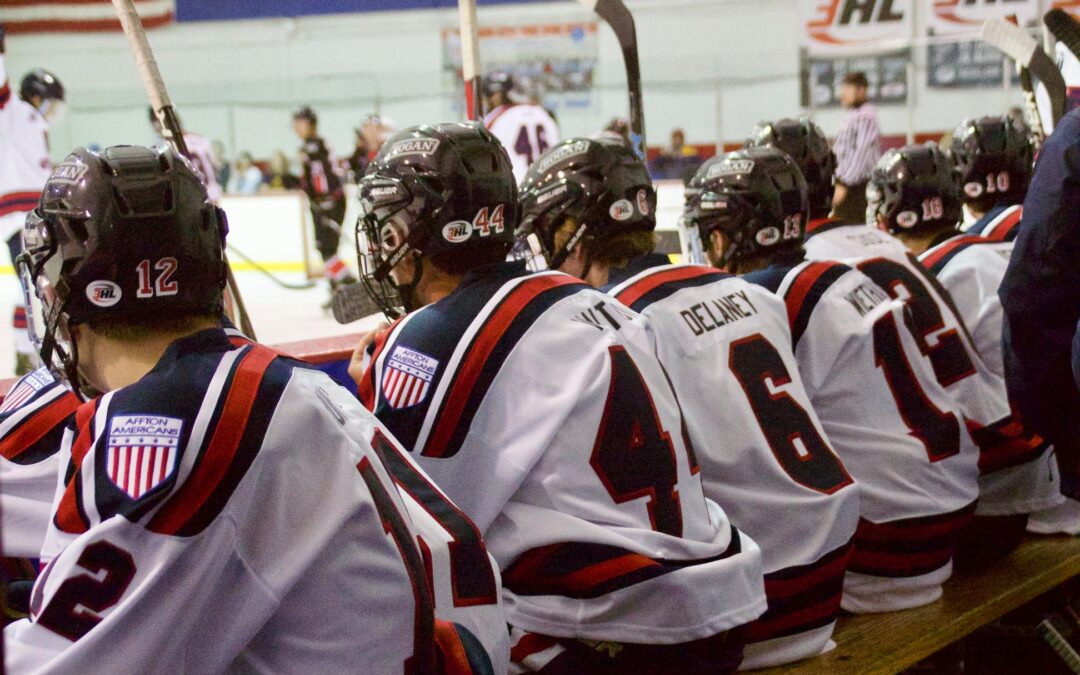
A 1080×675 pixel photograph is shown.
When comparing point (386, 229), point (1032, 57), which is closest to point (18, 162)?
point (1032, 57)

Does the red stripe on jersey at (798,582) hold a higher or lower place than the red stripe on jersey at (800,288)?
lower

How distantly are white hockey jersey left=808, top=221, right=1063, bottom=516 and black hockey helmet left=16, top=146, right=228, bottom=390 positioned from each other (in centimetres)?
173

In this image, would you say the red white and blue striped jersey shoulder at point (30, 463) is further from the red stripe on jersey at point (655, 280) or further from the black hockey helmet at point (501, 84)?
the black hockey helmet at point (501, 84)

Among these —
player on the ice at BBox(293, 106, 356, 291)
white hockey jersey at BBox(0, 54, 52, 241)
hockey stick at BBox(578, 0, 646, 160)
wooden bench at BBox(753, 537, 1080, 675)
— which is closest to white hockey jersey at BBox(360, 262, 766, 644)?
wooden bench at BBox(753, 537, 1080, 675)

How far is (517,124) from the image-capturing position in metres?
7.19

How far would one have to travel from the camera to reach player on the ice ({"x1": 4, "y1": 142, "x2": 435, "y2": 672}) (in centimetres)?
114

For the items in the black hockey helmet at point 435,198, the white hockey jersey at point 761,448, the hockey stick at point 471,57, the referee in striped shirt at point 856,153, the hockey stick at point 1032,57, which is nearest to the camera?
the black hockey helmet at point 435,198

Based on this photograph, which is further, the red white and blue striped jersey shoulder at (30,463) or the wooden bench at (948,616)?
the wooden bench at (948,616)

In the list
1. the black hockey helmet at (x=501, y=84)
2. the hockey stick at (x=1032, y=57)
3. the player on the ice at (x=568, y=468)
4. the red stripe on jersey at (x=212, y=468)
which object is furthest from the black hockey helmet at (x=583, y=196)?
the black hockey helmet at (x=501, y=84)

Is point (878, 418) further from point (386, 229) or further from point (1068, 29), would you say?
point (1068, 29)

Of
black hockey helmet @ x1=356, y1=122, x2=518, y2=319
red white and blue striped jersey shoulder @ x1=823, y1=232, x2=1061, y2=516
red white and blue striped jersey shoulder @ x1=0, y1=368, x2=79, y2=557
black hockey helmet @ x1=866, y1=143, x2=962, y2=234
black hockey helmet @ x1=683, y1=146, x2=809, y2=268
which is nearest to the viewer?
red white and blue striped jersey shoulder @ x1=0, y1=368, x2=79, y2=557

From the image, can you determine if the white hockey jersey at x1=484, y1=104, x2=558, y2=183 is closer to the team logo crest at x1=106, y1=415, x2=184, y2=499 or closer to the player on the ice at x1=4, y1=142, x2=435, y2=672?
the player on the ice at x1=4, y1=142, x2=435, y2=672

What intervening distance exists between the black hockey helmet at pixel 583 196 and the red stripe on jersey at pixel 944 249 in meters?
1.13

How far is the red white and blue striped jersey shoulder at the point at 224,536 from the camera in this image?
114 centimetres
